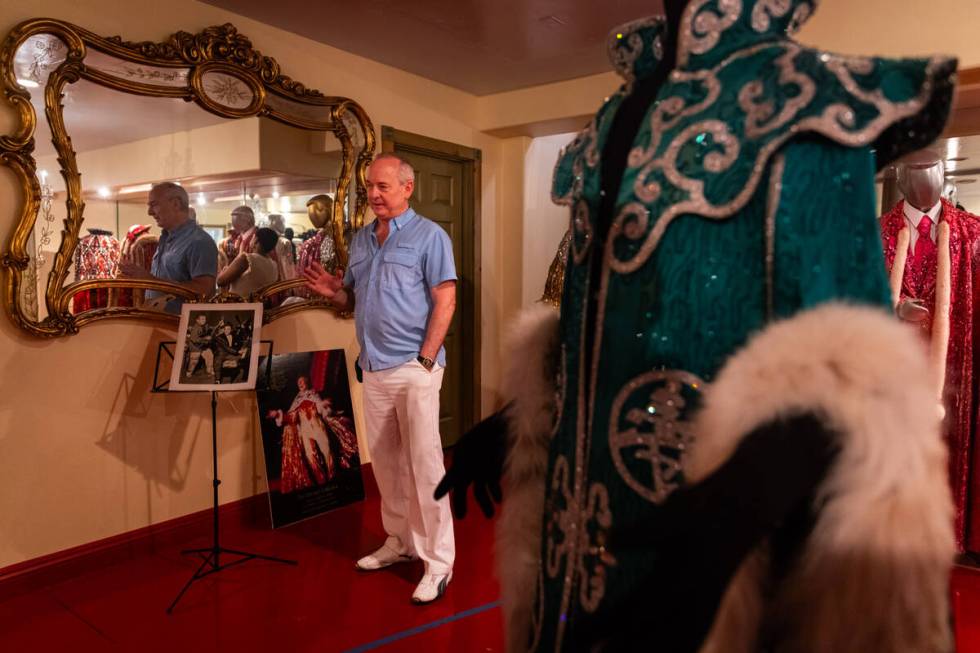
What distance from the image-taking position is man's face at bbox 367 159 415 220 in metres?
2.75

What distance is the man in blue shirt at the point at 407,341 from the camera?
8.85 ft

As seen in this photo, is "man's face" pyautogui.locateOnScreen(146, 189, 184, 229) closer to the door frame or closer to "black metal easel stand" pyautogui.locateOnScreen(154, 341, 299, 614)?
"black metal easel stand" pyautogui.locateOnScreen(154, 341, 299, 614)

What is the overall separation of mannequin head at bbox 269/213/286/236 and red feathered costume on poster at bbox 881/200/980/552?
2964 millimetres

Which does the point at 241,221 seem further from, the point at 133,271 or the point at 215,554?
the point at 215,554

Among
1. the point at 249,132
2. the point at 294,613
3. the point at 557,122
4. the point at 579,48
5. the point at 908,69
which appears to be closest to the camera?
the point at 908,69

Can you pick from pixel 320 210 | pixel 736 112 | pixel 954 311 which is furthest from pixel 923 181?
pixel 320 210

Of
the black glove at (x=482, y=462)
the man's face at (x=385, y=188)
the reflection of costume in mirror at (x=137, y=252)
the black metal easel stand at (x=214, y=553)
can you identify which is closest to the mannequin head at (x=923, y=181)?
the man's face at (x=385, y=188)

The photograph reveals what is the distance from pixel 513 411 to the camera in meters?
1.10

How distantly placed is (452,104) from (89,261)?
2.72 metres

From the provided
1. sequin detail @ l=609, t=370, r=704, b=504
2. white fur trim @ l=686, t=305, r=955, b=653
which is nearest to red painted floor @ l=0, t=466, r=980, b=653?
sequin detail @ l=609, t=370, r=704, b=504

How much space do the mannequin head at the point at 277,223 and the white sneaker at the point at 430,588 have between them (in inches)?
79.7

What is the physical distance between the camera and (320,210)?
3.90 m

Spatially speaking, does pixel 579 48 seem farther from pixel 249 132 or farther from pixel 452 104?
pixel 249 132

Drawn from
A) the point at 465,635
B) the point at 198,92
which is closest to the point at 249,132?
the point at 198,92
